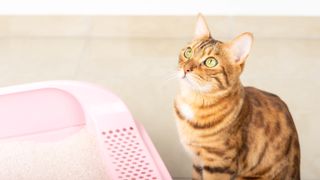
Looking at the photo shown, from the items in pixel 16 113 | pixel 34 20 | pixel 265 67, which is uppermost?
pixel 34 20

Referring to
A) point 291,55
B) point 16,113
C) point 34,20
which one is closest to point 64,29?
point 34,20

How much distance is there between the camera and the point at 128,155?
1175 mm

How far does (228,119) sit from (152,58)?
2.51ft

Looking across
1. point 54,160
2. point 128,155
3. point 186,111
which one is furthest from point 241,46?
point 54,160

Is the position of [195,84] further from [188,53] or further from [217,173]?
[217,173]

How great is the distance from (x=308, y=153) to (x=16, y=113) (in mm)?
681

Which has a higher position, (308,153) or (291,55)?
(291,55)

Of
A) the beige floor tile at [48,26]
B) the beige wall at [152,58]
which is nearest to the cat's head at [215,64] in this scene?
the beige wall at [152,58]

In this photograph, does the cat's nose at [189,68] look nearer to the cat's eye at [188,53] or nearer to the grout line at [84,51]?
the cat's eye at [188,53]

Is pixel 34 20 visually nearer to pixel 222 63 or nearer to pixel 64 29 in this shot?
pixel 64 29

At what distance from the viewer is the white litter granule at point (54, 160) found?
1.18m

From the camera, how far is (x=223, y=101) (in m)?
0.92

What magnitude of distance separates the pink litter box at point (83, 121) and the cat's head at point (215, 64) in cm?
28

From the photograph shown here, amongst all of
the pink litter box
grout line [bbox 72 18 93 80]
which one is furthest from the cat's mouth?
grout line [bbox 72 18 93 80]
